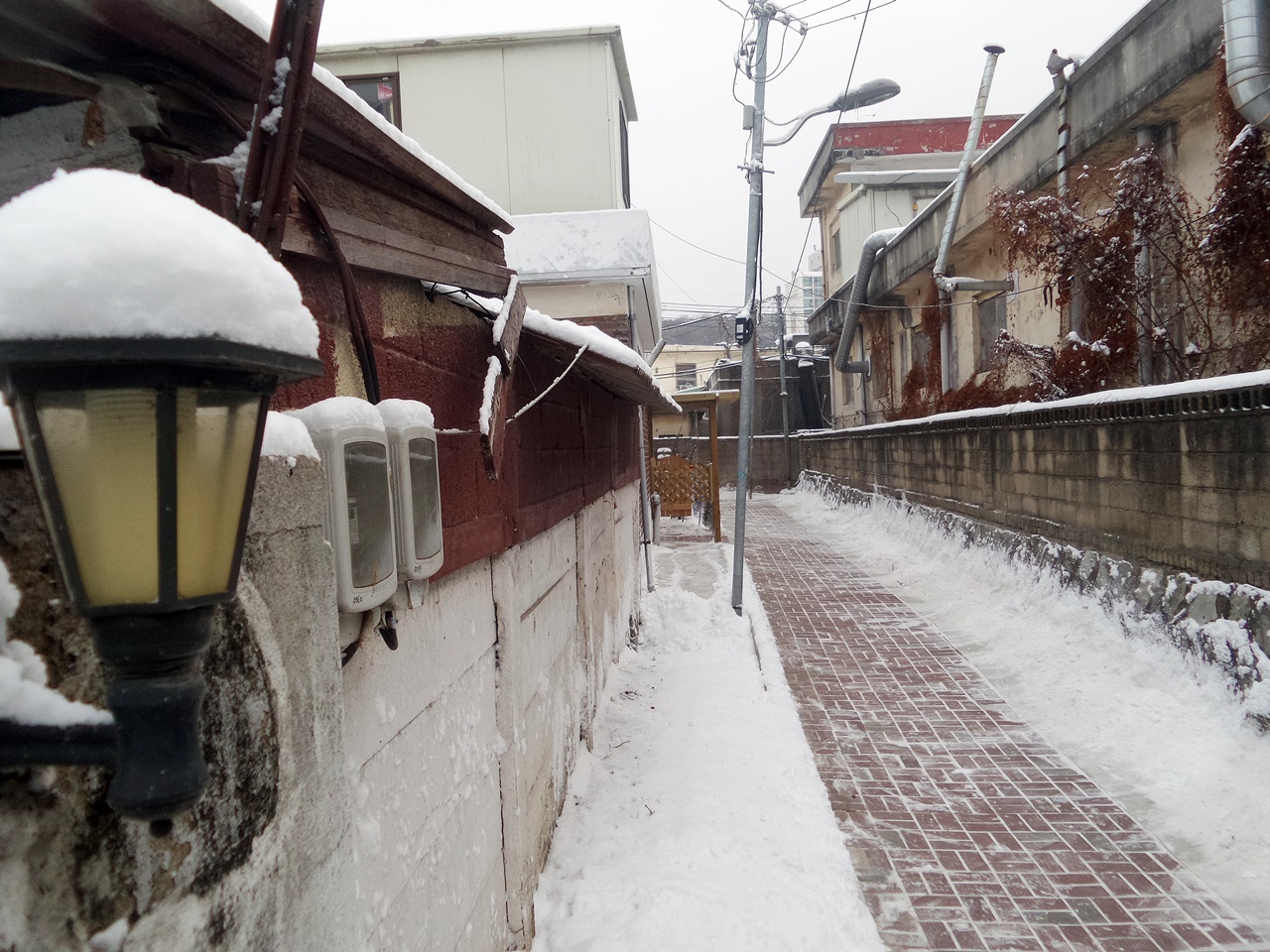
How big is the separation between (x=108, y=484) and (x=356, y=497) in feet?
3.41

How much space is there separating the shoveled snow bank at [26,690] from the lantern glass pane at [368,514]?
84 centimetres

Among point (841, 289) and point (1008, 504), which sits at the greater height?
point (841, 289)

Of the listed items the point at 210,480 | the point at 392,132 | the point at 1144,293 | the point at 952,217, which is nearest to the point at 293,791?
the point at 210,480

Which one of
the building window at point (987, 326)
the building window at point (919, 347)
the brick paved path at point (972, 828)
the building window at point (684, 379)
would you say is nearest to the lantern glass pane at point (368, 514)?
the brick paved path at point (972, 828)

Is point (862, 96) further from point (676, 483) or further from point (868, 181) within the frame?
point (868, 181)

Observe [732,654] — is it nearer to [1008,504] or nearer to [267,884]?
[1008,504]

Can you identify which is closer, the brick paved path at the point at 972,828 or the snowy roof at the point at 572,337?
the snowy roof at the point at 572,337

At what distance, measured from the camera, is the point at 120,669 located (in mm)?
816

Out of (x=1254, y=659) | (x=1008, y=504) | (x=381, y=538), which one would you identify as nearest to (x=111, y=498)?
(x=381, y=538)

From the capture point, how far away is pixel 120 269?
0.76 metres

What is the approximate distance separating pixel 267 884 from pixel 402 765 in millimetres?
987

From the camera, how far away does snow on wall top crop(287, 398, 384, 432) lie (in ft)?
5.40

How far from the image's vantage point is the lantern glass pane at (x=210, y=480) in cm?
80

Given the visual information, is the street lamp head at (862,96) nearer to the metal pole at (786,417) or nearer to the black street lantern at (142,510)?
the black street lantern at (142,510)
